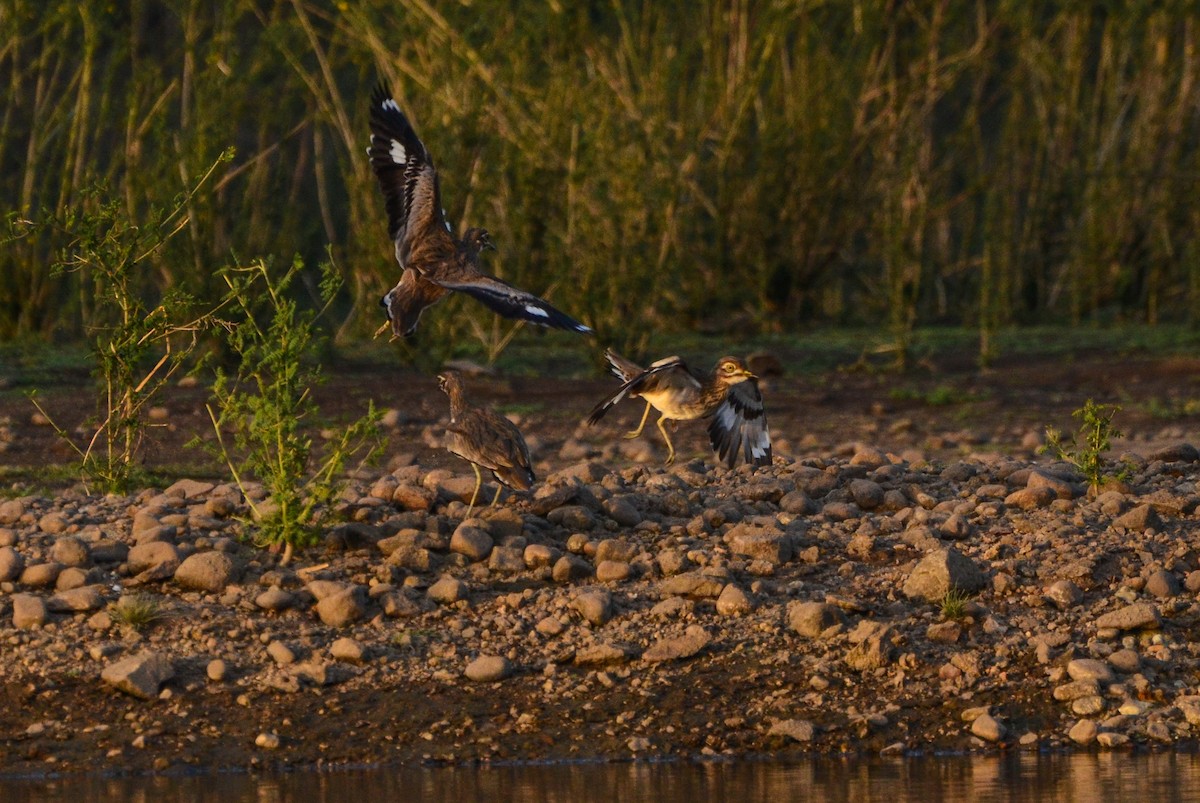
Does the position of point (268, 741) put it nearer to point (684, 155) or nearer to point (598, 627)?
point (598, 627)

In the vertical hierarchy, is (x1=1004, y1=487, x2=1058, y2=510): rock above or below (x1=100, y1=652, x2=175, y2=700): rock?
above

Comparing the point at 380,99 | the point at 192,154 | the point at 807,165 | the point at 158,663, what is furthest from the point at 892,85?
the point at 158,663

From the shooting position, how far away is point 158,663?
6.13 m

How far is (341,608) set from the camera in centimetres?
652

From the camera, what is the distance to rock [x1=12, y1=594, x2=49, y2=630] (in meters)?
6.48

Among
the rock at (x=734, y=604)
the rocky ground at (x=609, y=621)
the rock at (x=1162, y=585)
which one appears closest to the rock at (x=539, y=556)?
the rocky ground at (x=609, y=621)

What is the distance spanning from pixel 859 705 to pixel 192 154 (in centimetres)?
893

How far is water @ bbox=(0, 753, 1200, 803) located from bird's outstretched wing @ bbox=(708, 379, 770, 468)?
112 inches

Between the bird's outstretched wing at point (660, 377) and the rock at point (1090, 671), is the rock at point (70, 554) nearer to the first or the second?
the bird's outstretched wing at point (660, 377)

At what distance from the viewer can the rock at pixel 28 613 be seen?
648 centimetres

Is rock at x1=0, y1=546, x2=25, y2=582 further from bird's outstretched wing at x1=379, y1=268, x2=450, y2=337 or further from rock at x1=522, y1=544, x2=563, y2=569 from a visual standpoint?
bird's outstretched wing at x1=379, y1=268, x2=450, y2=337

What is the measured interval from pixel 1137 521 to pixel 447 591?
2.68 metres

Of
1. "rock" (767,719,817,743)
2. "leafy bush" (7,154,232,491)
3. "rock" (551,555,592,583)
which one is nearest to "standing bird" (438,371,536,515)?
"rock" (551,555,592,583)

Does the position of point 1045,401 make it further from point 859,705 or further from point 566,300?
point 859,705
